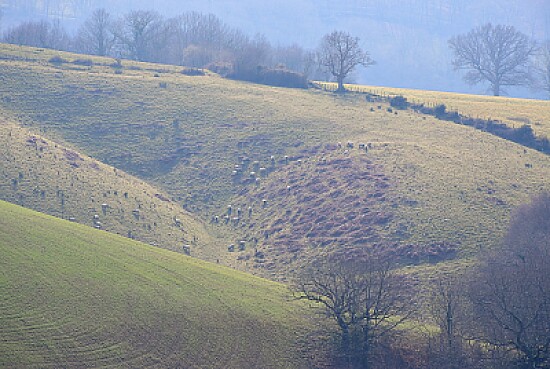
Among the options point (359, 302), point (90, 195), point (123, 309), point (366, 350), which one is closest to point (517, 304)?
point (359, 302)

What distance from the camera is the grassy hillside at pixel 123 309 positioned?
4266 centimetres

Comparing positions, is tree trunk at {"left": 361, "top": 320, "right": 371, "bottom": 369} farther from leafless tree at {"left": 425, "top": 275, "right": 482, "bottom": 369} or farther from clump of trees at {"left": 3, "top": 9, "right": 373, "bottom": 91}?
clump of trees at {"left": 3, "top": 9, "right": 373, "bottom": 91}

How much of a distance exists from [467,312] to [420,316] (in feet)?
16.0

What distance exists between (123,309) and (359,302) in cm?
1688

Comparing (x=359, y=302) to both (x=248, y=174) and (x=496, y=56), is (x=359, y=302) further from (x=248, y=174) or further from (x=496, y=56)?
(x=496, y=56)

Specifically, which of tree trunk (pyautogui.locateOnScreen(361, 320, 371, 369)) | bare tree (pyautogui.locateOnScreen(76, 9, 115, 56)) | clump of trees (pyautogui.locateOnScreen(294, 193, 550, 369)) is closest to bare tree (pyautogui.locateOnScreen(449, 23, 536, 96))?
bare tree (pyautogui.locateOnScreen(76, 9, 115, 56))

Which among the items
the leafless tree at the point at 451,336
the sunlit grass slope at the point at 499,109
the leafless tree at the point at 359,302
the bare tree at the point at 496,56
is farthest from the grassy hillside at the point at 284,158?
the bare tree at the point at 496,56

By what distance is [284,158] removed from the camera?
301ft

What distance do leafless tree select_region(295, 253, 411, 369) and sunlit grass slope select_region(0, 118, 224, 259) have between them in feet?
68.5

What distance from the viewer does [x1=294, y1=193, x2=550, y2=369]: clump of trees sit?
47.7 m

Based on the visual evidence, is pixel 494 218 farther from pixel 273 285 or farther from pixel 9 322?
pixel 9 322

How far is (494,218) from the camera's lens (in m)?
71.8

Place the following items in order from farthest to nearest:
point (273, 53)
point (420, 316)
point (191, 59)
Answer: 1. point (273, 53)
2. point (191, 59)
3. point (420, 316)

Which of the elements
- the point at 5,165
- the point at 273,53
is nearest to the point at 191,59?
the point at 273,53
